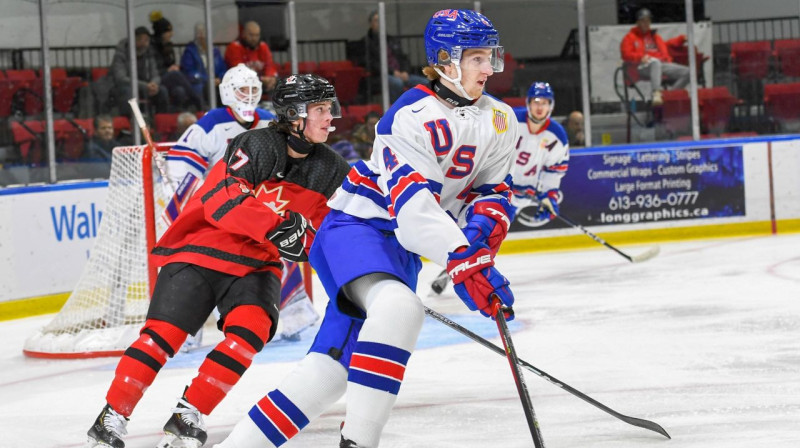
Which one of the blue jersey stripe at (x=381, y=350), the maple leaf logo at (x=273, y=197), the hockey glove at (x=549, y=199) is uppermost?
the maple leaf logo at (x=273, y=197)

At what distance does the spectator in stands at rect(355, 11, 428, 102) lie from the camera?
7844 mm

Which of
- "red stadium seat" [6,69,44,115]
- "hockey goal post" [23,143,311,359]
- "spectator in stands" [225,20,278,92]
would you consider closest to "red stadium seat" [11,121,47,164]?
"red stadium seat" [6,69,44,115]

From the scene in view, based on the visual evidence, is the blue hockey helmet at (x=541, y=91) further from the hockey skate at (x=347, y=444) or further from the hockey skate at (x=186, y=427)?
the hockey skate at (x=347, y=444)

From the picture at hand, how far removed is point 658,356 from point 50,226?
3467mm

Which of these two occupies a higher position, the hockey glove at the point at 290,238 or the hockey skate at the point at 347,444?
the hockey glove at the point at 290,238

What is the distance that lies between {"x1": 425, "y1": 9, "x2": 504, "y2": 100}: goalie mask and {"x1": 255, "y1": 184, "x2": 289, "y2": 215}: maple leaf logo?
90 cm

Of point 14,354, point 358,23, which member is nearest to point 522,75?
point 358,23

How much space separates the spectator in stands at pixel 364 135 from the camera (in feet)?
25.7

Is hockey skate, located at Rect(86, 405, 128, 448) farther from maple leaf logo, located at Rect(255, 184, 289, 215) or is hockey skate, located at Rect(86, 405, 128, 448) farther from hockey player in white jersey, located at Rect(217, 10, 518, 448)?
maple leaf logo, located at Rect(255, 184, 289, 215)

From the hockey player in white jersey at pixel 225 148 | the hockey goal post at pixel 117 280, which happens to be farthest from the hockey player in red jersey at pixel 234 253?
the hockey goal post at pixel 117 280

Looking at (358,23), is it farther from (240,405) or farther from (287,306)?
(240,405)

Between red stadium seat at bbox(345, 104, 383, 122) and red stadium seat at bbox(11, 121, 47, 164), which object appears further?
red stadium seat at bbox(345, 104, 383, 122)

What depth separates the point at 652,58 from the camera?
8391mm

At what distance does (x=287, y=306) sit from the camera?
4.71 m
